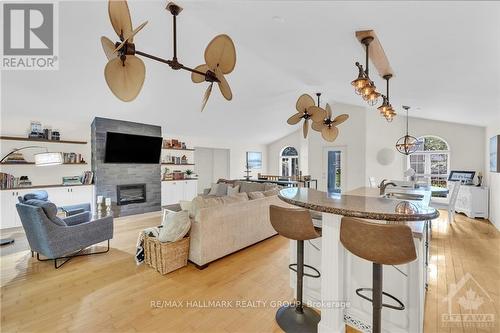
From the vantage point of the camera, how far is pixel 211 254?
319cm

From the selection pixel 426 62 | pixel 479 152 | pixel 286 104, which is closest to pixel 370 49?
pixel 426 62

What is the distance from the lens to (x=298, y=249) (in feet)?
6.54

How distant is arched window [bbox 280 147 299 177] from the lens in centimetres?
1038

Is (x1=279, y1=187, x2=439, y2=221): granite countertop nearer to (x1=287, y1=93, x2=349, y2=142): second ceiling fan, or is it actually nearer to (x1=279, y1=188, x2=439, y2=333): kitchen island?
(x1=279, y1=188, x2=439, y2=333): kitchen island

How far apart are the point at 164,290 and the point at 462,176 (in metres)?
7.53

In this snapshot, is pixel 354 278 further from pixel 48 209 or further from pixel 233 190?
pixel 233 190

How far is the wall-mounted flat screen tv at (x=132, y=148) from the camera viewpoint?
18.3ft

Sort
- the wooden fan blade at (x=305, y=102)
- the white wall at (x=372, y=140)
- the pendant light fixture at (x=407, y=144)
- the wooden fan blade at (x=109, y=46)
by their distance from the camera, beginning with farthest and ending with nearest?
the white wall at (x=372, y=140), the pendant light fixture at (x=407, y=144), the wooden fan blade at (x=305, y=102), the wooden fan blade at (x=109, y=46)

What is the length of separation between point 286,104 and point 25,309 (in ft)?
21.8

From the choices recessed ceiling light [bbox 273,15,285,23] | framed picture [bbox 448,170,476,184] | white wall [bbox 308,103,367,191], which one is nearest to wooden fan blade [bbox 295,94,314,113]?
recessed ceiling light [bbox 273,15,285,23]

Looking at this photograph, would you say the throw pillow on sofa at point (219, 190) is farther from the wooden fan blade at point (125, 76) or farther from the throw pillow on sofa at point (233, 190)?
the wooden fan blade at point (125, 76)

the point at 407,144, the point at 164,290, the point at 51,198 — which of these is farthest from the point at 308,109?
the point at 51,198

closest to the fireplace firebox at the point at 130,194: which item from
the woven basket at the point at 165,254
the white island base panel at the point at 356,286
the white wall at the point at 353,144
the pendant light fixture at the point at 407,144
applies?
the woven basket at the point at 165,254

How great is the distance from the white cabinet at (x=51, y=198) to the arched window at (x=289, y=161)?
24.5 feet
